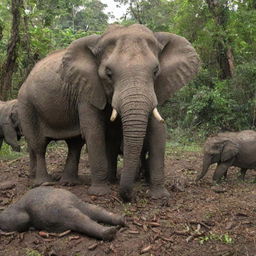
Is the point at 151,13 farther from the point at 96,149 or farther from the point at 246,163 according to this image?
the point at 96,149

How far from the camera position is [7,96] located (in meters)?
15.8

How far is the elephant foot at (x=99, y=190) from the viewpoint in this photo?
721 cm

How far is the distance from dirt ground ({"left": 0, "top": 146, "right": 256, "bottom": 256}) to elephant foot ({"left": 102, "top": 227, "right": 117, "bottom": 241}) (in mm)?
68

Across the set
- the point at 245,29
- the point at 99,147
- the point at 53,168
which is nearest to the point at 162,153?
the point at 99,147

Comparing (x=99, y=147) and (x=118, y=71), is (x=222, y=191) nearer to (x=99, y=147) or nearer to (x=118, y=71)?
(x=99, y=147)

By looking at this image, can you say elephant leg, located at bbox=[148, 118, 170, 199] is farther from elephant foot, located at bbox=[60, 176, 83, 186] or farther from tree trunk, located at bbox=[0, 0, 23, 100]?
tree trunk, located at bbox=[0, 0, 23, 100]

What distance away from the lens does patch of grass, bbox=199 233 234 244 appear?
214 inches

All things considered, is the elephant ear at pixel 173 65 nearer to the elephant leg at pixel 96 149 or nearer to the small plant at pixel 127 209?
the elephant leg at pixel 96 149

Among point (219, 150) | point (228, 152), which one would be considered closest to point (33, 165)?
point (219, 150)

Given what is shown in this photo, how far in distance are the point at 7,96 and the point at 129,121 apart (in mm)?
10517

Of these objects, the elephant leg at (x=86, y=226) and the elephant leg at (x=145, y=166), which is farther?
the elephant leg at (x=145, y=166)

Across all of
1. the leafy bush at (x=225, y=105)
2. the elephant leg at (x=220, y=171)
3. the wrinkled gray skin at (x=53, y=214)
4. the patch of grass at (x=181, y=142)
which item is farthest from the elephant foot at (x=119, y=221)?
the leafy bush at (x=225, y=105)

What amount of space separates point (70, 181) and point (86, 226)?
3.09 meters

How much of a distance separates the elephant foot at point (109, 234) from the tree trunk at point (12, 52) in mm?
10042
